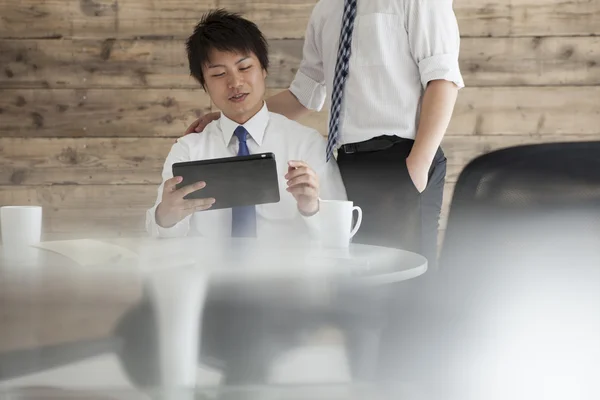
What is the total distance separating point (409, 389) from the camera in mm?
746

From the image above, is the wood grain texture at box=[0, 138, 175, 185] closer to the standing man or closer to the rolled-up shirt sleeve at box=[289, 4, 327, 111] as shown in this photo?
the rolled-up shirt sleeve at box=[289, 4, 327, 111]

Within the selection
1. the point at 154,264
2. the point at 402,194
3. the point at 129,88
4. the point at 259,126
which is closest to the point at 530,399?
the point at 154,264

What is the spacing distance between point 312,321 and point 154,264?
315mm

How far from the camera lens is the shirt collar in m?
1.42

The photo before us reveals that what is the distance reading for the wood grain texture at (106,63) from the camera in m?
2.46

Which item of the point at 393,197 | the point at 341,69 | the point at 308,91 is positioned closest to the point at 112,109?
the point at 308,91

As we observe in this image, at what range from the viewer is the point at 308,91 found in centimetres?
172

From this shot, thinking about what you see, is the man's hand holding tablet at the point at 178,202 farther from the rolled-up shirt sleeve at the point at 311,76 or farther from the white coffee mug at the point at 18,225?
the rolled-up shirt sleeve at the point at 311,76

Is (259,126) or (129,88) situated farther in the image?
(129,88)

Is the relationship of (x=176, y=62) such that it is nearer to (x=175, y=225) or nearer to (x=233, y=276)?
(x=175, y=225)

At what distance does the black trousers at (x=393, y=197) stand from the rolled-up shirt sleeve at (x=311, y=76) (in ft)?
0.93

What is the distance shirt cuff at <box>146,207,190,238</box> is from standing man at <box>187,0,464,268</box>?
1.14ft

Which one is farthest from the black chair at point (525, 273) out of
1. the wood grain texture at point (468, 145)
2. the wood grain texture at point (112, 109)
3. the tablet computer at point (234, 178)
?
the wood grain texture at point (112, 109)

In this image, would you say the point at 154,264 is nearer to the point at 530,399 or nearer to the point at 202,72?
the point at 530,399
